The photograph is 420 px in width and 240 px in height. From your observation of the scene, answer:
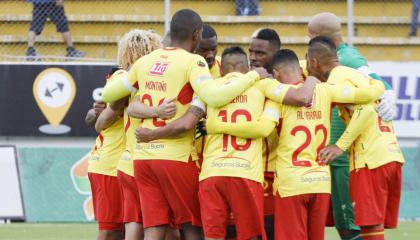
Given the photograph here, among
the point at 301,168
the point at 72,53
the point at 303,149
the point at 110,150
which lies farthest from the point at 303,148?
the point at 72,53

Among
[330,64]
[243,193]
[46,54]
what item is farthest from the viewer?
[46,54]

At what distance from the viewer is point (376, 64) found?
1396cm

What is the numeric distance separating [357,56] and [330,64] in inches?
25.9

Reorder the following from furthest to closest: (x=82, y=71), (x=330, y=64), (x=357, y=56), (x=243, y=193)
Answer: (x=82, y=71) < (x=357, y=56) < (x=330, y=64) < (x=243, y=193)

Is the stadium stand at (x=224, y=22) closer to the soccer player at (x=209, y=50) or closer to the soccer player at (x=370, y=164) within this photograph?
the soccer player at (x=209, y=50)

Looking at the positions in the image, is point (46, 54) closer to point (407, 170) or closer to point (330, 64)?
point (407, 170)

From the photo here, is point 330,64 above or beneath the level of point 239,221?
above

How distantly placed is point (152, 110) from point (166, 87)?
0.64 feet

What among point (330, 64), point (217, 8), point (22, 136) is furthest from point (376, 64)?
point (330, 64)

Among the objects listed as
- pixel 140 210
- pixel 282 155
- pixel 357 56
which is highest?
pixel 357 56

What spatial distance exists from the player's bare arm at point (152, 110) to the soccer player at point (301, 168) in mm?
441

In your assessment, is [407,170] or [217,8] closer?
[407,170]

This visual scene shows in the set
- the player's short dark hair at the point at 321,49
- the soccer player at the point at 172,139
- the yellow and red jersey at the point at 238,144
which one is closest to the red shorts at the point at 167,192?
the soccer player at the point at 172,139

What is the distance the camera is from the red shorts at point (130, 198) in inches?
317
